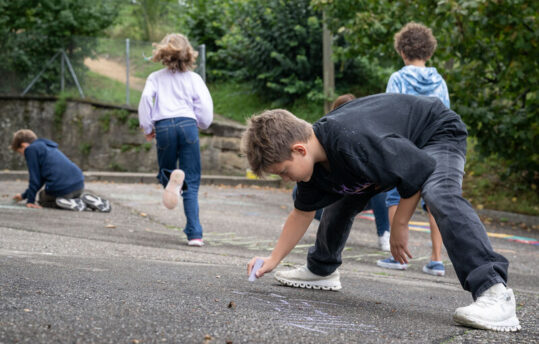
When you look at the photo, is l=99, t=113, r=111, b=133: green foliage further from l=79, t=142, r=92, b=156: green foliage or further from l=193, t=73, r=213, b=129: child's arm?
l=193, t=73, r=213, b=129: child's arm

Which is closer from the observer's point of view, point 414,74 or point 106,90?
point 414,74

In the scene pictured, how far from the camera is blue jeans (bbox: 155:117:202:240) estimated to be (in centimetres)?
551

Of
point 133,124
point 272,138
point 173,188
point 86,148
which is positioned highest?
point 272,138

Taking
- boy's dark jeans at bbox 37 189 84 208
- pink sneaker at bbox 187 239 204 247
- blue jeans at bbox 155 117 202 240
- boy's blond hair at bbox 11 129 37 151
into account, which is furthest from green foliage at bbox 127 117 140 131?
pink sneaker at bbox 187 239 204 247

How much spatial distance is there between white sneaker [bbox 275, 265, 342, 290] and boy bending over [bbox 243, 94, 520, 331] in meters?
0.61

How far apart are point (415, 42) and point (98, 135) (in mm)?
13301

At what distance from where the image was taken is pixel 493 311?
2.63m

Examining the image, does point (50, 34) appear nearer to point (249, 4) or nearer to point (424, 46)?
point (249, 4)

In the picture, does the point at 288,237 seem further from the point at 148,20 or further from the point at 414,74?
the point at 148,20

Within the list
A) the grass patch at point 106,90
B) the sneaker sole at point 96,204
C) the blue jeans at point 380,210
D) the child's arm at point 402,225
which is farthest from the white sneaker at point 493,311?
the grass patch at point 106,90

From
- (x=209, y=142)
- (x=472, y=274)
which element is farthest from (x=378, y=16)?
(x=472, y=274)

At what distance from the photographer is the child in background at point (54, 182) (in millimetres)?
7852

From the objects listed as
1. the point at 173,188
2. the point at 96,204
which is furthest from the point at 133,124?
the point at 173,188

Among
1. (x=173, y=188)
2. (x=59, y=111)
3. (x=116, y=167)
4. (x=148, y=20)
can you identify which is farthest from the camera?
(x=148, y=20)
